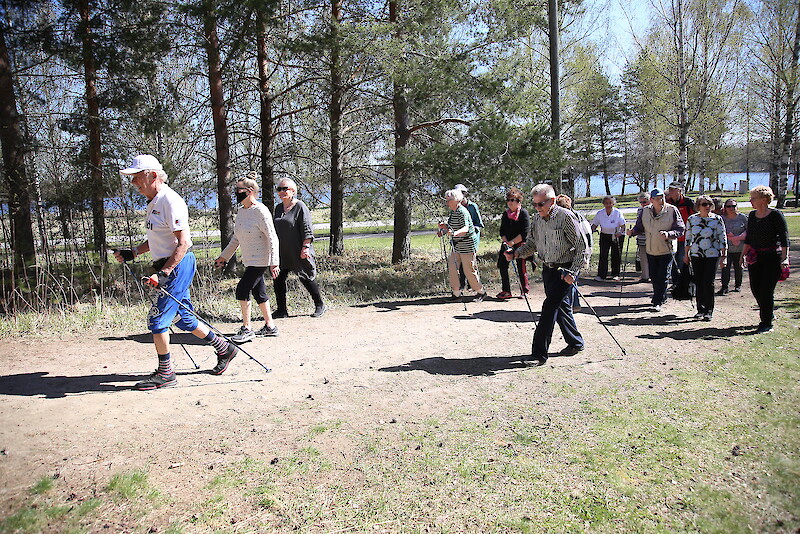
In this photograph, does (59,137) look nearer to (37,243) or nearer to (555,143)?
(37,243)

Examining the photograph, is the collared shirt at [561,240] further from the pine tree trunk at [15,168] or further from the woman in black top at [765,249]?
the pine tree trunk at [15,168]

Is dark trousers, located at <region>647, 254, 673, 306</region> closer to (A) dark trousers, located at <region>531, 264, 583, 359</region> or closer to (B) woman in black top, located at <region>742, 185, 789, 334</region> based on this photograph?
(B) woman in black top, located at <region>742, 185, 789, 334</region>

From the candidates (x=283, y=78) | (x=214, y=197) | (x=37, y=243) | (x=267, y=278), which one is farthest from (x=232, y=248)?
(x=283, y=78)

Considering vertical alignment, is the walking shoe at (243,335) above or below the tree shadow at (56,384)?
above

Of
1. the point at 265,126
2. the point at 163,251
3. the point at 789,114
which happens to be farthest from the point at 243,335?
the point at 789,114

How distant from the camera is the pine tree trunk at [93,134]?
40.2ft

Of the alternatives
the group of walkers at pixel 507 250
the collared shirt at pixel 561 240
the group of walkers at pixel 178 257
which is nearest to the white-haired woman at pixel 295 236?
the group of walkers at pixel 507 250

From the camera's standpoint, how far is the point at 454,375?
5.90m

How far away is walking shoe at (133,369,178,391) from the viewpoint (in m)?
5.36

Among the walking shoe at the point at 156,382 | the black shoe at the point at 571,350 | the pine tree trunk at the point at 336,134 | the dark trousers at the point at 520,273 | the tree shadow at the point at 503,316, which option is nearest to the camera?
the walking shoe at the point at 156,382

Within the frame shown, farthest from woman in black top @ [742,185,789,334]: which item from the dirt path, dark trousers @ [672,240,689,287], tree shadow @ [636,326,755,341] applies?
dark trousers @ [672,240,689,287]

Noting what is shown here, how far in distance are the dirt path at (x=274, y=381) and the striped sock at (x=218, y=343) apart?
10.5 inches

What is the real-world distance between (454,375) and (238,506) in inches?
114

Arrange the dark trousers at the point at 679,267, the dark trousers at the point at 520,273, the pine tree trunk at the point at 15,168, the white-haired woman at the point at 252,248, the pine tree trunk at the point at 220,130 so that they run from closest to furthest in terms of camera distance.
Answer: the white-haired woman at the point at 252,248 → the dark trousers at the point at 679,267 → the dark trousers at the point at 520,273 → the pine tree trunk at the point at 15,168 → the pine tree trunk at the point at 220,130
